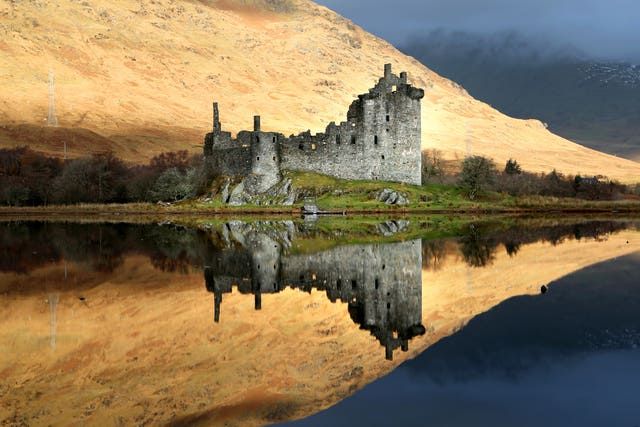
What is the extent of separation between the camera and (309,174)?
208ft

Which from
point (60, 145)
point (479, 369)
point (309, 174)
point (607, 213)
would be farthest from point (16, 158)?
point (479, 369)

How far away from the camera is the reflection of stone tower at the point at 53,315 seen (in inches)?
474

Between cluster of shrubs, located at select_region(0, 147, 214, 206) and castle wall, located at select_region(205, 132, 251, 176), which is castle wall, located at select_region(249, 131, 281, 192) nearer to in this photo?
castle wall, located at select_region(205, 132, 251, 176)

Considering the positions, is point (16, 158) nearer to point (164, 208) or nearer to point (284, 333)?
point (164, 208)

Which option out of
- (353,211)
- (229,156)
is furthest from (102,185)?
(353,211)

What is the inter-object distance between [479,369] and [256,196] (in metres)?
53.3

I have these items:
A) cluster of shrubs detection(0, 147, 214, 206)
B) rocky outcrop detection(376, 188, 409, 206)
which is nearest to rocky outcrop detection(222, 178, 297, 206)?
cluster of shrubs detection(0, 147, 214, 206)

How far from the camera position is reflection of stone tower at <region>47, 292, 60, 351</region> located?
474 inches

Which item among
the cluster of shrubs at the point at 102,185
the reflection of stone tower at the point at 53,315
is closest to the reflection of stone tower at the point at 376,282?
the reflection of stone tower at the point at 53,315

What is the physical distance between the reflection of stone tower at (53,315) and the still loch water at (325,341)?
0.19ft

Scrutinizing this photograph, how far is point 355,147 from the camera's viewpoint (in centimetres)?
6366

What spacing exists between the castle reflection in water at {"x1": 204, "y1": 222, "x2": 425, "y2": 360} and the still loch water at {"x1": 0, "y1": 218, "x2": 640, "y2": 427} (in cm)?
8

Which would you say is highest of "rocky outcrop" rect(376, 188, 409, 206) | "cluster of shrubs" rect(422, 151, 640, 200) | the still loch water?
"cluster of shrubs" rect(422, 151, 640, 200)

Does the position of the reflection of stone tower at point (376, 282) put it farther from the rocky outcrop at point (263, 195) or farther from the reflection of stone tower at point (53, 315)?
the rocky outcrop at point (263, 195)
